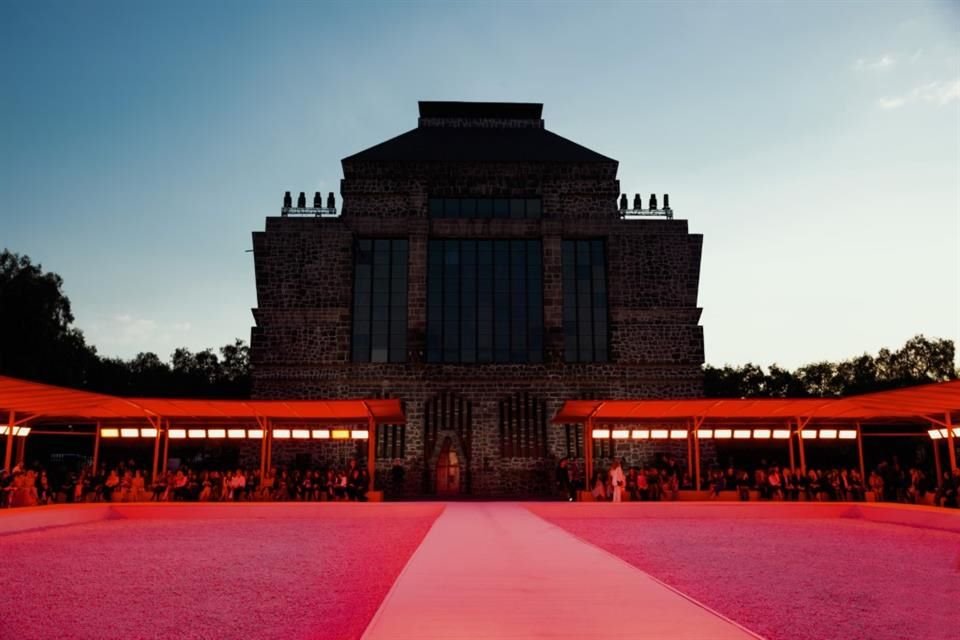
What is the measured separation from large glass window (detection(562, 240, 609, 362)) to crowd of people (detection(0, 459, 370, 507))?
12.3 metres

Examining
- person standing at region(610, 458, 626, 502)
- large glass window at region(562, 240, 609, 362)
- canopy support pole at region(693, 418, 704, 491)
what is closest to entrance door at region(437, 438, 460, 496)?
large glass window at region(562, 240, 609, 362)

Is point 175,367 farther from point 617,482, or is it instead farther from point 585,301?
point 617,482

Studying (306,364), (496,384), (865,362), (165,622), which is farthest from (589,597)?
(865,362)

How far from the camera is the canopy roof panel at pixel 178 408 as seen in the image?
16719mm

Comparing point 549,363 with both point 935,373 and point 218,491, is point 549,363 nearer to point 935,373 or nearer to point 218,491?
point 218,491

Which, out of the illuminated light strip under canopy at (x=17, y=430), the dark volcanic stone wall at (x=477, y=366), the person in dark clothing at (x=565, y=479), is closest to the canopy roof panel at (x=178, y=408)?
the illuminated light strip under canopy at (x=17, y=430)

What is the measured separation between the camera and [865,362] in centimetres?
5122

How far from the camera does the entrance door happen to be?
2881cm

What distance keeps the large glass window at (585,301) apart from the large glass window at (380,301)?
7244 millimetres

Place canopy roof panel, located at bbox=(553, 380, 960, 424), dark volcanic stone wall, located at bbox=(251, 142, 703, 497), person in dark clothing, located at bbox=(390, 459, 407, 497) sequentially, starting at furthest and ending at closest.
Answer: dark volcanic stone wall, located at bbox=(251, 142, 703, 497) < person in dark clothing, located at bbox=(390, 459, 407, 497) < canopy roof panel, located at bbox=(553, 380, 960, 424)

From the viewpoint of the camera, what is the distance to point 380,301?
3122cm

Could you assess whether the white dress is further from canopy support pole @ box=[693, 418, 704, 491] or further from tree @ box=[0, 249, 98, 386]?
tree @ box=[0, 249, 98, 386]

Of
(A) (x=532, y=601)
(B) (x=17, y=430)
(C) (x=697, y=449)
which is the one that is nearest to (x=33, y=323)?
(B) (x=17, y=430)

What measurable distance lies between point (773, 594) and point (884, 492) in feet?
54.8
